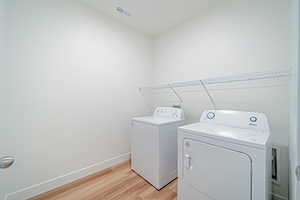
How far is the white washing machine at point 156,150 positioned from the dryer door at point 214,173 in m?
0.38

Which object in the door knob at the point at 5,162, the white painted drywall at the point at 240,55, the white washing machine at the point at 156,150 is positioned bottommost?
the white washing machine at the point at 156,150

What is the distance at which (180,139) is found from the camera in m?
1.25

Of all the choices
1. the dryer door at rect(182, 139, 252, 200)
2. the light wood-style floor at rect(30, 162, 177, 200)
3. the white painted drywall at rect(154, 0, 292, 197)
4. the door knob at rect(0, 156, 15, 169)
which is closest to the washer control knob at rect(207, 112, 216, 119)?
the white painted drywall at rect(154, 0, 292, 197)

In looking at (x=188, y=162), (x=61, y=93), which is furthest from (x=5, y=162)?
(x=188, y=162)

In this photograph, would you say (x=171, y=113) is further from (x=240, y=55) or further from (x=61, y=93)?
(x=61, y=93)

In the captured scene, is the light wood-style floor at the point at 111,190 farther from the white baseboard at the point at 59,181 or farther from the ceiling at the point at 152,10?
the ceiling at the point at 152,10

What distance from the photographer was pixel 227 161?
92 cm

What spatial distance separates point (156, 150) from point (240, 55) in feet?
5.35

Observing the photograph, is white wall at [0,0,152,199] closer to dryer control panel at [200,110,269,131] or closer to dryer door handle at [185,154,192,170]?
dryer door handle at [185,154,192,170]

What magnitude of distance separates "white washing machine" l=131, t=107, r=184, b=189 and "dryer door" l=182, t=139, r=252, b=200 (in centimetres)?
38

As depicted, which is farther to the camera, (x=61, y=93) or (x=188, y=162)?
(x=61, y=93)

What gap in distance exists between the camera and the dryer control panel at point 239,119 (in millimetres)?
1152

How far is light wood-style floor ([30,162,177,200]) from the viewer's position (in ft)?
4.47

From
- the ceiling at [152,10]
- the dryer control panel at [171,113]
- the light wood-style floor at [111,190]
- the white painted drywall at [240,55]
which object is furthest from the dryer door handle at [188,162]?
the ceiling at [152,10]
